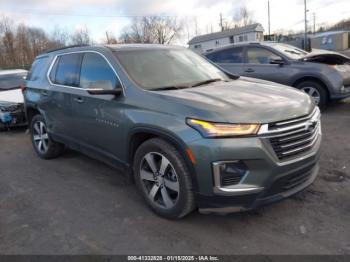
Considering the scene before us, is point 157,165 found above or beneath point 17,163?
above

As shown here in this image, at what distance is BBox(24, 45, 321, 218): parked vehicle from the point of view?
287cm

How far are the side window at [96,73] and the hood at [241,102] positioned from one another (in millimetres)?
774

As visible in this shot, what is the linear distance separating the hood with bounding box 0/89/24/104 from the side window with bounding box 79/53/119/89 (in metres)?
4.66

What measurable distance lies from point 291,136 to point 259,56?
563 cm

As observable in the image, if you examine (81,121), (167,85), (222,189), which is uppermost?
(167,85)

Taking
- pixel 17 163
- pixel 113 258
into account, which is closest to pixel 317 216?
pixel 113 258

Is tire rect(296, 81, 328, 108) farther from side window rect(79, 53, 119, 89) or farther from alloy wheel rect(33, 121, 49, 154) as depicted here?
alloy wheel rect(33, 121, 49, 154)

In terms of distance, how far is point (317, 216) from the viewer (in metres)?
3.33

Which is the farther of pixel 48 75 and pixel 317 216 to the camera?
pixel 48 75

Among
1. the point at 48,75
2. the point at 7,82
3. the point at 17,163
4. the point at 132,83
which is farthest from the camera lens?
the point at 7,82

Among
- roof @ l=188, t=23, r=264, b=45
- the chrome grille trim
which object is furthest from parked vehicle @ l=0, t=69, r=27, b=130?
roof @ l=188, t=23, r=264, b=45

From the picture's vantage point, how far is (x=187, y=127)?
298cm

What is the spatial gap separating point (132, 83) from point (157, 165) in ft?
3.07

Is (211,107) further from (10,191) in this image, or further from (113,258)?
(10,191)
